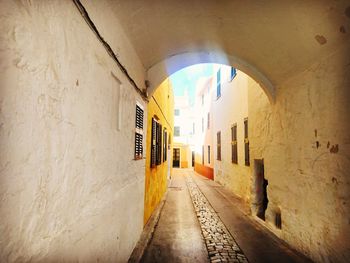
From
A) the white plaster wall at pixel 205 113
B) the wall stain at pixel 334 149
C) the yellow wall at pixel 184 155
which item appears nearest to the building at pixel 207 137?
the white plaster wall at pixel 205 113

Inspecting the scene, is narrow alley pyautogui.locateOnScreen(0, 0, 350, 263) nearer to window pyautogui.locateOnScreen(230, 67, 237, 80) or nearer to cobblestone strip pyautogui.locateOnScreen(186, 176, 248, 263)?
cobblestone strip pyautogui.locateOnScreen(186, 176, 248, 263)

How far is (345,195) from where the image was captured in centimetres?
274

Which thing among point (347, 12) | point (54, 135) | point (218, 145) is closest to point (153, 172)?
point (54, 135)

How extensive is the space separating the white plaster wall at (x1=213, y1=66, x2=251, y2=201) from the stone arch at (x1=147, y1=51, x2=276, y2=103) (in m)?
3.64

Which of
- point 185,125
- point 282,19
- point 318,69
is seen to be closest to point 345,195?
point 318,69

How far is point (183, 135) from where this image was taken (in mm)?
28547

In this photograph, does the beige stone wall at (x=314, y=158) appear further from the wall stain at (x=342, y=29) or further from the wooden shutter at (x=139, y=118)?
the wooden shutter at (x=139, y=118)

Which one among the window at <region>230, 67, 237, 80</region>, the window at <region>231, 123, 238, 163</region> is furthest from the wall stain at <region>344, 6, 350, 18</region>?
the window at <region>230, 67, 237, 80</region>

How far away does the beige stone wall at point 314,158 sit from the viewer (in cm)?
282

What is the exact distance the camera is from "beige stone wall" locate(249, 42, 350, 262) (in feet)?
9.27

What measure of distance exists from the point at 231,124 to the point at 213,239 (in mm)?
6726

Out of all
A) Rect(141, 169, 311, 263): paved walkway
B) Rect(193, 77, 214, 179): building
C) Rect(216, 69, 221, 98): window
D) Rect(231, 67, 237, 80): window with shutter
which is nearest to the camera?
Rect(141, 169, 311, 263): paved walkway

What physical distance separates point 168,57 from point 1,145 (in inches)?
143

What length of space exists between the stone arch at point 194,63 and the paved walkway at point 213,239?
2.84m
